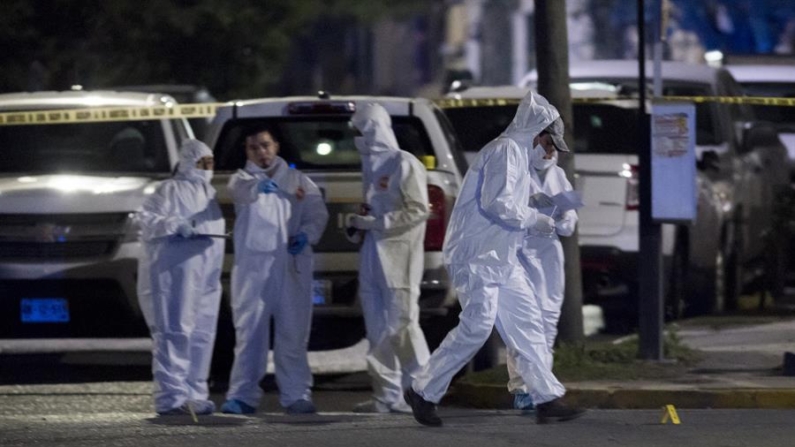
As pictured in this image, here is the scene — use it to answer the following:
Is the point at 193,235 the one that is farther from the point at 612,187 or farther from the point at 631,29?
the point at 631,29

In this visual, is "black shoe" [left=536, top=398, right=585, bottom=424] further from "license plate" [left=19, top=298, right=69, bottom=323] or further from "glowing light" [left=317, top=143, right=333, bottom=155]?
"license plate" [left=19, top=298, right=69, bottom=323]

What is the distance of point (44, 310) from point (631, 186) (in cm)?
430

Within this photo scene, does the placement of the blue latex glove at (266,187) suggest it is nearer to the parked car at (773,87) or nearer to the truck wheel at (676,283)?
the truck wheel at (676,283)

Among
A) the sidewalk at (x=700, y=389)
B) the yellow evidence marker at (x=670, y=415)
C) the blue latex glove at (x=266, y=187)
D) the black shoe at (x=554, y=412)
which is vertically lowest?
the sidewalk at (x=700, y=389)

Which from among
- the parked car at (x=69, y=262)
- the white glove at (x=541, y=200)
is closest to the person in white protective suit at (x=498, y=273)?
the white glove at (x=541, y=200)

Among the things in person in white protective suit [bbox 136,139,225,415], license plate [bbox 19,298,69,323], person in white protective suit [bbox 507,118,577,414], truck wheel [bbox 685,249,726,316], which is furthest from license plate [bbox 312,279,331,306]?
truck wheel [bbox 685,249,726,316]

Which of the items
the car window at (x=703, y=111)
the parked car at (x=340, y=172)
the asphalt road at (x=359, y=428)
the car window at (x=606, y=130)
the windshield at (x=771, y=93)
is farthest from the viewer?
the windshield at (x=771, y=93)

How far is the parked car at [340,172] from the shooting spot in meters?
11.3

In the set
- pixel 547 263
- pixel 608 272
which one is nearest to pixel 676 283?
pixel 608 272

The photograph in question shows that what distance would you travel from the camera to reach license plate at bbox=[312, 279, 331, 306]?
11375 mm

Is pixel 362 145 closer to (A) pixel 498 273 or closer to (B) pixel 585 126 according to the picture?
(A) pixel 498 273

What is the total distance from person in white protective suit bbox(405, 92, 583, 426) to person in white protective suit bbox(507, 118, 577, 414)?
1.70 ft

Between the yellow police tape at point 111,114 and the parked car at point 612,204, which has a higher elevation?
the yellow police tape at point 111,114

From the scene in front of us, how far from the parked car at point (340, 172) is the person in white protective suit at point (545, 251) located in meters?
0.95
